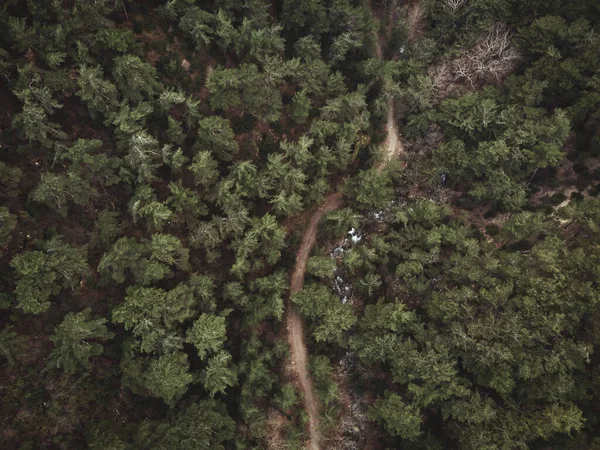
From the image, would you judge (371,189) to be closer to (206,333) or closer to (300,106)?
(300,106)

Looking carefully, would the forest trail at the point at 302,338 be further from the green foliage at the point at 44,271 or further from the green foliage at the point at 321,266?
the green foliage at the point at 44,271

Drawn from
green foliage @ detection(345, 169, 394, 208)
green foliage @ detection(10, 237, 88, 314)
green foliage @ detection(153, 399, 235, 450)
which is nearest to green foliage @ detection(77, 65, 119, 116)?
green foliage @ detection(10, 237, 88, 314)

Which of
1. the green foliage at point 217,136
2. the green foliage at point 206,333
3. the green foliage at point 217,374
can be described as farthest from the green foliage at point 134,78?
the green foliage at point 217,374

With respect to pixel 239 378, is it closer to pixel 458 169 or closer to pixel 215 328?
pixel 215 328

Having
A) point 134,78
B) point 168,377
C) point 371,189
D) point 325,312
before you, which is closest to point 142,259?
point 168,377

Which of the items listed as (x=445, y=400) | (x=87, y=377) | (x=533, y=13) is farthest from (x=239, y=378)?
(x=533, y=13)

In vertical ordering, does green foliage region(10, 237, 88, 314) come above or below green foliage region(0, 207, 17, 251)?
below

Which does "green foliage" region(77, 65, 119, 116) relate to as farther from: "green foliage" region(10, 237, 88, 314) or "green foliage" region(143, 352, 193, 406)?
"green foliage" region(143, 352, 193, 406)
